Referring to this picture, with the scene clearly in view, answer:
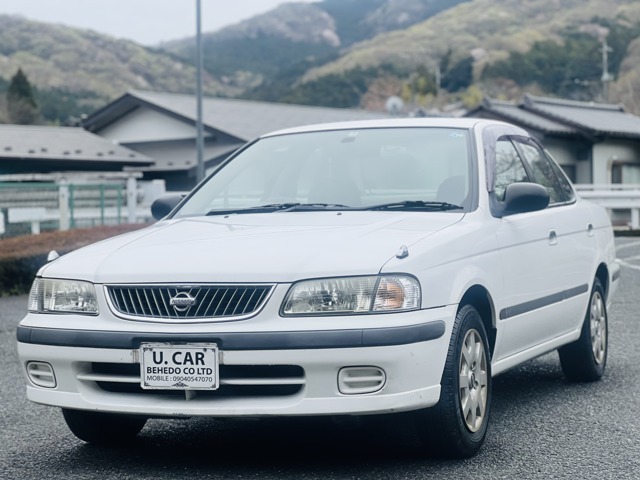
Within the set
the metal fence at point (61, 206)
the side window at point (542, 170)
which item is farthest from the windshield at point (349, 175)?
the metal fence at point (61, 206)

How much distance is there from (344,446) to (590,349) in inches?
89.9

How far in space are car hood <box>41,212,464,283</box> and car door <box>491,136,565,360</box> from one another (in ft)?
1.65

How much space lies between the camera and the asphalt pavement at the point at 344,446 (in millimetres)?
4645

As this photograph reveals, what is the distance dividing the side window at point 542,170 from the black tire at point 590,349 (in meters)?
0.67

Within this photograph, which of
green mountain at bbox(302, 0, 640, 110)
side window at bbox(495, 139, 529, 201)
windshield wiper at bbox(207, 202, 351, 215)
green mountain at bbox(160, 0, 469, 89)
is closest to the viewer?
windshield wiper at bbox(207, 202, 351, 215)

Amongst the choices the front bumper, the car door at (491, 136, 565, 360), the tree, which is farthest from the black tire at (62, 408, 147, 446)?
the tree

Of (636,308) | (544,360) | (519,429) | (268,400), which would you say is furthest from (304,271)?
(636,308)

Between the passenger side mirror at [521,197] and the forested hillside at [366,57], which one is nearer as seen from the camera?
the passenger side mirror at [521,197]

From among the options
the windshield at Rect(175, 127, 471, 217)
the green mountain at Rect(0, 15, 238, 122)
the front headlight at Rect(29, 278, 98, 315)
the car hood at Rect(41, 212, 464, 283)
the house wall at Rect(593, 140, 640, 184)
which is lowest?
the house wall at Rect(593, 140, 640, 184)

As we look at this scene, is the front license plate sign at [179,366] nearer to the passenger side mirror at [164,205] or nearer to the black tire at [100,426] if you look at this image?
the black tire at [100,426]

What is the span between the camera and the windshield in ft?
18.2

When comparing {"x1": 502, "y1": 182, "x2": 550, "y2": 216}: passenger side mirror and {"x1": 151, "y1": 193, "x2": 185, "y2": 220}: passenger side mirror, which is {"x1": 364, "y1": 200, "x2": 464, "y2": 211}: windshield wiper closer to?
{"x1": 502, "y1": 182, "x2": 550, "y2": 216}: passenger side mirror

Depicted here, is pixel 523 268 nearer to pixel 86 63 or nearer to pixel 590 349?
pixel 590 349

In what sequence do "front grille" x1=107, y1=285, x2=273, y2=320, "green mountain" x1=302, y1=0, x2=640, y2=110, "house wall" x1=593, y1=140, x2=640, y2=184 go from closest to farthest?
1. "front grille" x1=107, y1=285, x2=273, y2=320
2. "house wall" x1=593, y1=140, x2=640, y2=184
3. "green mountain" x1=302, y1=0, x2=640, y2=110
